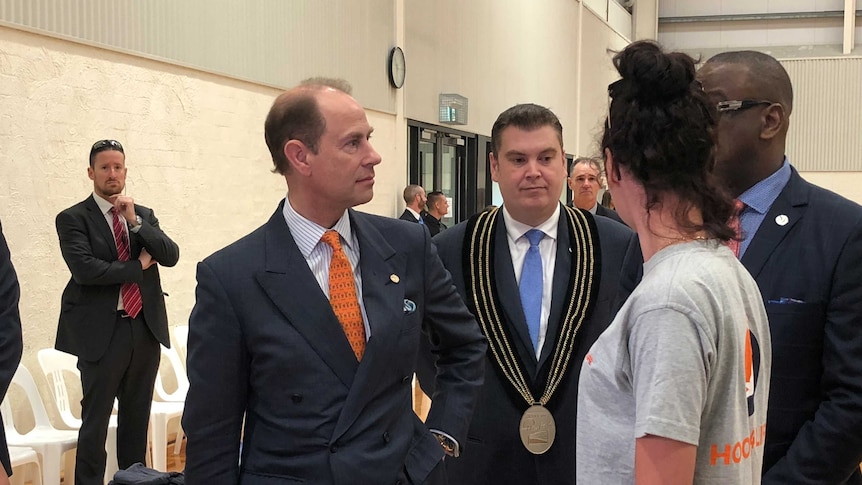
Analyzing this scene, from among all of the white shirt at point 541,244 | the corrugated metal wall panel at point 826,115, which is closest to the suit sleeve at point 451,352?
the white shirt at point 541,244

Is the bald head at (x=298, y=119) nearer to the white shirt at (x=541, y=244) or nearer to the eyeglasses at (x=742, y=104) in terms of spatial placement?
the white shirt at (x=541, y=244)

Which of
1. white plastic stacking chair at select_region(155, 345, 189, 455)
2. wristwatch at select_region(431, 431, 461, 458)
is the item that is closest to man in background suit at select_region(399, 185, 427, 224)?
white plastic stacking chair at select_region(155, 345, 189, 455)

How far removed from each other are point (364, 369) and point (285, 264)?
12.5 inches

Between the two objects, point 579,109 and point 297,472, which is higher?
point 579,109

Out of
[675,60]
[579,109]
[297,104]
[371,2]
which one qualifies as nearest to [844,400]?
[675,60]

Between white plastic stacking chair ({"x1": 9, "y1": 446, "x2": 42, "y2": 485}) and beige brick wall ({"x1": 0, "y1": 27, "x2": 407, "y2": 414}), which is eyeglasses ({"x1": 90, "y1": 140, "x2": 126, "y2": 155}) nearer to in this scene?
beige brick wall ({"x1": 0, "y1": 27, "x2": 407, "y2": 414})

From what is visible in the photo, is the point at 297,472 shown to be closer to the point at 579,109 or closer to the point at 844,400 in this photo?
the point at 844,400

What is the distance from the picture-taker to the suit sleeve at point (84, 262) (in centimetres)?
438

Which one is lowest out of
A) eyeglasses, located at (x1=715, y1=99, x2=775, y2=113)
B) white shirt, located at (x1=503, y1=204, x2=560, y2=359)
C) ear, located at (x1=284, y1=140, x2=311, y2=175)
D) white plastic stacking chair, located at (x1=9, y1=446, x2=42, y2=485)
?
white plastic stacking chair, located at (x1=9, y1=446, x2=42, y2=485)

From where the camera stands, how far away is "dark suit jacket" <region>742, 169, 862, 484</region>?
175 centimetres

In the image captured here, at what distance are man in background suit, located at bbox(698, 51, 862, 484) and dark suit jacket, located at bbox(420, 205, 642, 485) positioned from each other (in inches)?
27.4

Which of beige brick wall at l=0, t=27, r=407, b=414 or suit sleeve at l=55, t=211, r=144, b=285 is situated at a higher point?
beige brick wall at l=0, t=27, r=407, b=414

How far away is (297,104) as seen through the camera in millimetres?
2105

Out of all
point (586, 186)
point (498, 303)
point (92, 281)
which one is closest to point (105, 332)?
point (92, 281)
